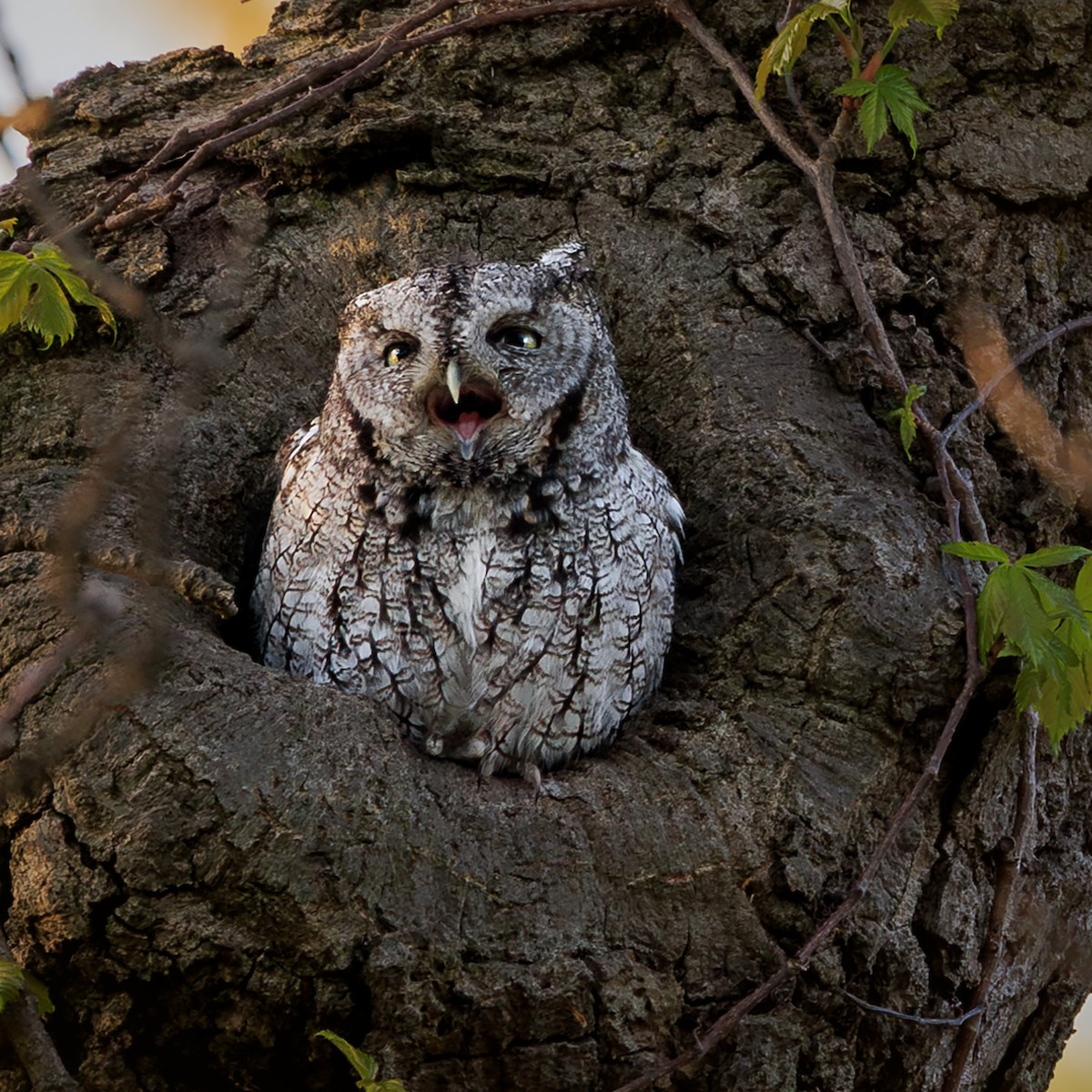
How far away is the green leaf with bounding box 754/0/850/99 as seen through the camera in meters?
2.45

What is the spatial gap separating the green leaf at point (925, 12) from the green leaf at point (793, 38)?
10 centimetres

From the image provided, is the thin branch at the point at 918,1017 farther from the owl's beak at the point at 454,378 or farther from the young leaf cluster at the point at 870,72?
the young leaf cluster at the point at 870,72

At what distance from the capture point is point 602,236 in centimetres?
301

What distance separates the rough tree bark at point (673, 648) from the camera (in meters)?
2.01

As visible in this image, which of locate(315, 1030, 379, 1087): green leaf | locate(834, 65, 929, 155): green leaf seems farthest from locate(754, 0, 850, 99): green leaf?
locate(315, 1030, 379, 1087): green leaf

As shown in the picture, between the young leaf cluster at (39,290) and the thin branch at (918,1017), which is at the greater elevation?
the young leaf cluster at (39,290)

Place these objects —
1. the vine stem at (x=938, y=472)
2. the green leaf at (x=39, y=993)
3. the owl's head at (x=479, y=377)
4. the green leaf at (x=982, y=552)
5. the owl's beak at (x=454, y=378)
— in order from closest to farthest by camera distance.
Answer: the green leaf at (x=39, y=993)
the vine stem at (x=938, y=472)
the green leaf at (x=982, y=552)
the owl's beak at (x=454, y=378)
the owl's head at (x=479, y=377)

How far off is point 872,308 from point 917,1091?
1.52 meters

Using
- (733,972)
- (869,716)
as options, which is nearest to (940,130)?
(869,716)

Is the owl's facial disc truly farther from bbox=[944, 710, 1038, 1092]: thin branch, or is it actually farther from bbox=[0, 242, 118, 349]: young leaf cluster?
bbox=[944, 710, 1038, 1092]: thin branch

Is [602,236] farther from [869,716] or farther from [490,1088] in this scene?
[490,1088]

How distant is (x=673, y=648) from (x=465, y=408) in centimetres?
67

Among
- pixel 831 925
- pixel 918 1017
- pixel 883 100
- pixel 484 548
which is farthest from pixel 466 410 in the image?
pixel 918 1017

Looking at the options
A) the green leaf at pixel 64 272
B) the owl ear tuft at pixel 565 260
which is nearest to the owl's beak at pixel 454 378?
the owl ear tuft at pixel 565 260
